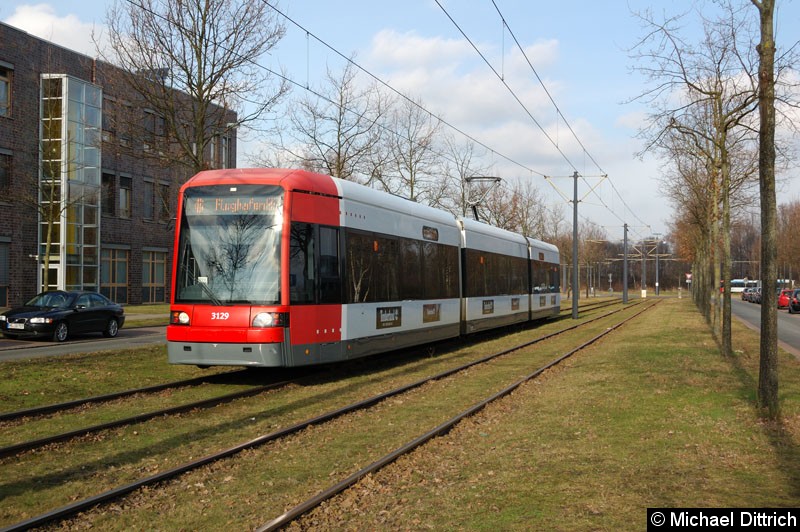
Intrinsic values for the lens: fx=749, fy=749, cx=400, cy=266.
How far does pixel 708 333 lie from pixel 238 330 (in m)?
17.9

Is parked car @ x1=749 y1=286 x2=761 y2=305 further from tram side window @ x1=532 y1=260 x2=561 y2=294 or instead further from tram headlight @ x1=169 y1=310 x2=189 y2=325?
tram headlight @ x1=169 y1=310 x2=189 y2=325

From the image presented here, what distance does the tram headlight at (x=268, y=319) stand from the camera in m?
10.9

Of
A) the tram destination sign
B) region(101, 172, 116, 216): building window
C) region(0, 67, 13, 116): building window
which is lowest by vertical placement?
the tram destination sign

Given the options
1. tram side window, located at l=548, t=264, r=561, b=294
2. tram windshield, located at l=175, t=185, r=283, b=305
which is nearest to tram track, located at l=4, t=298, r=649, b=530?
tram windshield, located at l=175, t=185, r=283, b=305

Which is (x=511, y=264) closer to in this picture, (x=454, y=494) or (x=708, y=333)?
(x=708, y=333)

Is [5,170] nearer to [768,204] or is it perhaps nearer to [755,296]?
[768,204]

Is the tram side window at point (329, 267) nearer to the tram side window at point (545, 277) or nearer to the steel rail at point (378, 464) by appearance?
the steel rail at point (378, 464)

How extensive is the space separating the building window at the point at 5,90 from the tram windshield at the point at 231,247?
24158 millimetres

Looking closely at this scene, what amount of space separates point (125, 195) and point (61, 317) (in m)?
20.8

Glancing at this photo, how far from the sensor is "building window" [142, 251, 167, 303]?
4116 cm

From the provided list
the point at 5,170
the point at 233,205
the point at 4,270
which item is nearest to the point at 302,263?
the point at 233,205

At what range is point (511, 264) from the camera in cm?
2381

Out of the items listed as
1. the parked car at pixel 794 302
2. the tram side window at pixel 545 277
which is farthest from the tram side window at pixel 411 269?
the parked car at pixel 794 302

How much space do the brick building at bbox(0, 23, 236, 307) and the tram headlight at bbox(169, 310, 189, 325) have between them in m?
16.6
